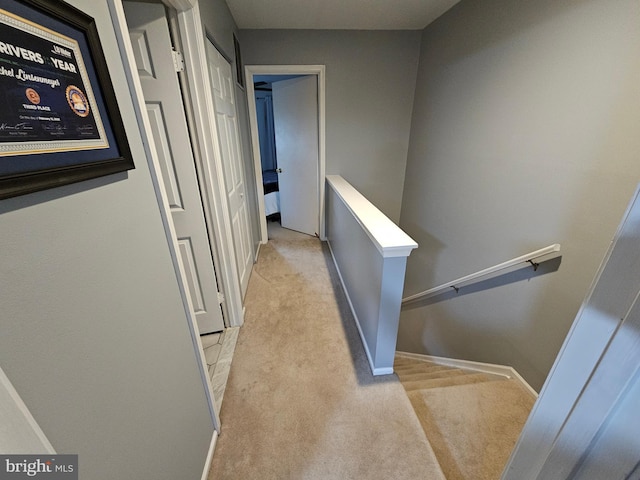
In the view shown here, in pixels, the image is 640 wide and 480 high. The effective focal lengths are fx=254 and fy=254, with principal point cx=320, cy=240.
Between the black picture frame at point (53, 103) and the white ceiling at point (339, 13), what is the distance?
87.1 inches

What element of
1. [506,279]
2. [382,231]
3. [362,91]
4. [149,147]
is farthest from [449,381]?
[362,91]

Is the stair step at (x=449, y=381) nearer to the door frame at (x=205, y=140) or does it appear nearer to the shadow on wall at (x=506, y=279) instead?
the shadow on wall at (x=506, y=279)

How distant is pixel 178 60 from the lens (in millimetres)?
1318

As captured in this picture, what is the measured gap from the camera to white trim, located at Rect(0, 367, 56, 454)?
362 mm

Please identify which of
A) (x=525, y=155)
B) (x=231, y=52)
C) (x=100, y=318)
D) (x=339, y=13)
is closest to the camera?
(x=100, y=318)

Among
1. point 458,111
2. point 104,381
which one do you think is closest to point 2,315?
point 104,381

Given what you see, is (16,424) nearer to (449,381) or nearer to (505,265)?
(449,381)

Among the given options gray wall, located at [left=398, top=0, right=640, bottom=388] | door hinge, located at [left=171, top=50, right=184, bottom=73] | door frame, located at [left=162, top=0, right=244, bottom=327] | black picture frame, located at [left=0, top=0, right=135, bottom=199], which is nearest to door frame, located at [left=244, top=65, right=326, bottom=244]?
gray wall, located at [left=398, top=0, right=640, bottom=388]

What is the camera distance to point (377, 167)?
3.30 m

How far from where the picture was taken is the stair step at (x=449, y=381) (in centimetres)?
167

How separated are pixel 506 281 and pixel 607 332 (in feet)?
5.44

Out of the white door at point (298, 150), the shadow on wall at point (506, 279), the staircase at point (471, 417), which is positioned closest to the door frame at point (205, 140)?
the staircase at point (471, 417)

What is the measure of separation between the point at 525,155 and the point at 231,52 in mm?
2429

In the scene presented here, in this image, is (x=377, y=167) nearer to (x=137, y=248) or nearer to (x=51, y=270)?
(x=137, y=248)
